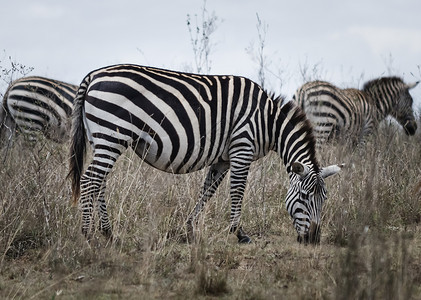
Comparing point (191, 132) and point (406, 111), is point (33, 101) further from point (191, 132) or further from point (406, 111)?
point (406, 111)

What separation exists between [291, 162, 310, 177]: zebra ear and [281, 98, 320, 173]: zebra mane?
0.67 feet

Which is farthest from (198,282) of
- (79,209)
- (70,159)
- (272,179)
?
(272,179)

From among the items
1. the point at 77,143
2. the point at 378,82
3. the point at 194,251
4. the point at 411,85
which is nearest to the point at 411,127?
the point at 411,85

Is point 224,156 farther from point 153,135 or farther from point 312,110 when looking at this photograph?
point 312,110

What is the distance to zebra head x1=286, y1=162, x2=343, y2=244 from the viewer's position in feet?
17.3

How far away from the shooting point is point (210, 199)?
595 cm

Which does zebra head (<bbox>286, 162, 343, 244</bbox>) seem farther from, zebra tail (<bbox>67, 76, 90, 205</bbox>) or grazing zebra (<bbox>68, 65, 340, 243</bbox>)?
zebra tail (<bbox>67, 76, 90, 205</bbox>)

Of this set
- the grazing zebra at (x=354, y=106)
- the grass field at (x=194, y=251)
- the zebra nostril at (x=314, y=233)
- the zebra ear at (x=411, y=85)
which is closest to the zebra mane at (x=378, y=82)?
the grazing zebra at (x=354, y=106)

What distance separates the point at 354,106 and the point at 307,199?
5.75 m

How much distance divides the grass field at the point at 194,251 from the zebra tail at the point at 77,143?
0.61 feet

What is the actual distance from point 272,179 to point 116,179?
232cm

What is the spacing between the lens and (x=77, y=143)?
5.28m

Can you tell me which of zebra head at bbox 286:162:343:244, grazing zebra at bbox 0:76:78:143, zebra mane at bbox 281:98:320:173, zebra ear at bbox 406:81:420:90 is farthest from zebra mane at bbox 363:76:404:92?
zebra head at bbox 286:162:343:244

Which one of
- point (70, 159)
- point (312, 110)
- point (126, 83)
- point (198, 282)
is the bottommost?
point (198, 282)
